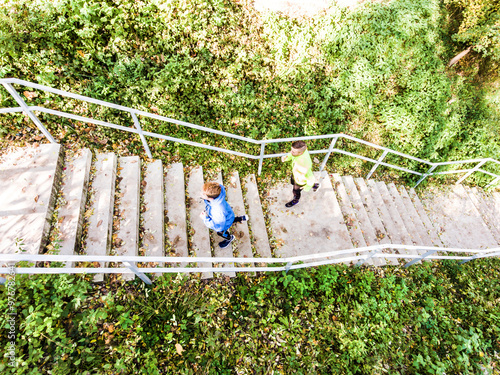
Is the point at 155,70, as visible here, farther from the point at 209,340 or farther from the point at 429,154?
the point at 429,154

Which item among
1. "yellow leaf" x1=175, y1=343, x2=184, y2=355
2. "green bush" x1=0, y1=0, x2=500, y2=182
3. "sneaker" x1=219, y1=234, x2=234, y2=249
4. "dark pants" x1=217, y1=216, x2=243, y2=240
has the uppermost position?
"green bush" x1=0, y1=0, x2=500, y2=182

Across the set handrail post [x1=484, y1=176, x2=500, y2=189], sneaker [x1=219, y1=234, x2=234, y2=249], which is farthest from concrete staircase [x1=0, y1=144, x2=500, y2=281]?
handrail post [x1=484, y1=176, x2=500, y2=189]

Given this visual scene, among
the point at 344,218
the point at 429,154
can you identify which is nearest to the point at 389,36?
the point at 429,154

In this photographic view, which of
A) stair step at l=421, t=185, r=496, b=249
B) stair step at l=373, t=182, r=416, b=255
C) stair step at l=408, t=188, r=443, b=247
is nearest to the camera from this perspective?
stair step at l=373, t=182, r=416, b=255

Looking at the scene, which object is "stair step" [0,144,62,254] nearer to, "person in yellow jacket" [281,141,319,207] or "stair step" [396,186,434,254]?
"person in yellow jacket" [281,141,319,207]

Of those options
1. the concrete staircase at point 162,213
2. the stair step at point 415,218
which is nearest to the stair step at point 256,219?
the concrete staircase at point 162,213

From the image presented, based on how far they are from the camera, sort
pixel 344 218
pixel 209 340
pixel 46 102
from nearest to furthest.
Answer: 1. pixel 209 340
2. pixel 46 102
3. pixel 344 218

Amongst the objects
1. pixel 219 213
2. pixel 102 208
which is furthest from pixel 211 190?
pixel 102 208

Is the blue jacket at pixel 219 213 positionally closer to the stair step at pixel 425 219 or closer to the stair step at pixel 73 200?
the stair step at pixel 73 200
